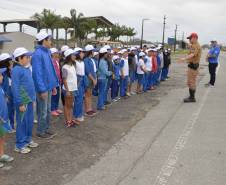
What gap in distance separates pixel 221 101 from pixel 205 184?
22.0 ft

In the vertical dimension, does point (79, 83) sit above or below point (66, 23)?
below

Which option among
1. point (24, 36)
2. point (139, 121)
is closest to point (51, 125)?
point (139, 121)

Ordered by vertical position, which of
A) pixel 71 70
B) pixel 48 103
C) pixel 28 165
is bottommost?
pixel 28 165

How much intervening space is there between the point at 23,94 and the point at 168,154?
8.03ft

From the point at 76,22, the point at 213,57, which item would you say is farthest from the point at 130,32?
the point at 213,57

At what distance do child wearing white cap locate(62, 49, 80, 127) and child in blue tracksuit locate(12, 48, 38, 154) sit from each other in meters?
1.54

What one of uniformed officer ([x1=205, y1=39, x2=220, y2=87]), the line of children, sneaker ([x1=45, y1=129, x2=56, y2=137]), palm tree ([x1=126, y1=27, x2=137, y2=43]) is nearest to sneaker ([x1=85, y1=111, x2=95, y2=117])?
the line of children

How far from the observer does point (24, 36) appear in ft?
128

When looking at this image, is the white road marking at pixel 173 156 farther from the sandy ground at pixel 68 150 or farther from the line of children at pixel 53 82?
the line of children at pixel 53 82

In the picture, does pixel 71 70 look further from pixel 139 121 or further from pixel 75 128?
pixel 139 121

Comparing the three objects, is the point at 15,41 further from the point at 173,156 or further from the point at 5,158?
the point at 173,156

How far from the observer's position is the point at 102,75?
9.23m

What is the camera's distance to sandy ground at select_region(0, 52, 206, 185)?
4.88 metres

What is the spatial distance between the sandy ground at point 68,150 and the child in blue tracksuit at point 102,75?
33cm
